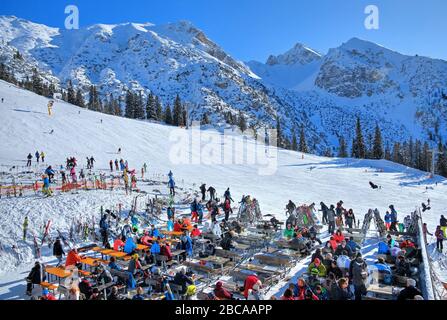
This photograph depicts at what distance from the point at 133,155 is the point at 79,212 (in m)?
24.9

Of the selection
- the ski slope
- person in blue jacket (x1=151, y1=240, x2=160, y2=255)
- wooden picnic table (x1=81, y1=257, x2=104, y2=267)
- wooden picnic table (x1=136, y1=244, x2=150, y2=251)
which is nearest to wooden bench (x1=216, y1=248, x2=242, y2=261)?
person in blue jacket (x1=151, y1=240, x2=160, y2=255)

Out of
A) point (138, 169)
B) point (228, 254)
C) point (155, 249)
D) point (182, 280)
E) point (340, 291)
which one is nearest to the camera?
point (340, 291)

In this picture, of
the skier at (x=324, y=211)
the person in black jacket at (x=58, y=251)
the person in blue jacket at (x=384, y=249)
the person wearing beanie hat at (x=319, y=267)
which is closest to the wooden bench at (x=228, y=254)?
the person wearing beanie hat at (x=319, y=267)

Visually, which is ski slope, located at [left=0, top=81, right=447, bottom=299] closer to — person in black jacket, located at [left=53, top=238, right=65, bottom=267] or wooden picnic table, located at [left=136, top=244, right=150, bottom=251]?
person in black jacket, located at [left=53, top=238, right=65, bottom=267]

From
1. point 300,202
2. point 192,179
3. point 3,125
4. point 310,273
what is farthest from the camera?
point 3,125

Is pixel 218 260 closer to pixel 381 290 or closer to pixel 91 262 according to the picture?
pixel 91 262

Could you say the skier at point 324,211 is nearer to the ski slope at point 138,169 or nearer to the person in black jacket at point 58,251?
the ski slope at point 138,169

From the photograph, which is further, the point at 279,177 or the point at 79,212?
the point at 279,177

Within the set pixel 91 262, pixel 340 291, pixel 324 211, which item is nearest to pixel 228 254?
pixel 91 262

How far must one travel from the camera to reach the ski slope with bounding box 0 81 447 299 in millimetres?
18406

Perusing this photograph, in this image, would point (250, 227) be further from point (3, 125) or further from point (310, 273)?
point (3, 125)

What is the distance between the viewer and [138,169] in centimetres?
3775
